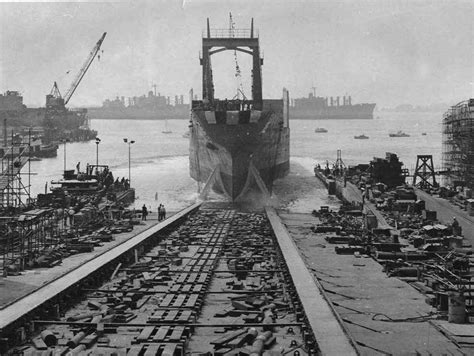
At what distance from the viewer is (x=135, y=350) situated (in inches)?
573

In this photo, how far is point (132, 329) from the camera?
16.1m

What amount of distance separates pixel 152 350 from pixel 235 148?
36988 mm

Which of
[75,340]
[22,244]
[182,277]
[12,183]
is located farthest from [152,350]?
[12,183]

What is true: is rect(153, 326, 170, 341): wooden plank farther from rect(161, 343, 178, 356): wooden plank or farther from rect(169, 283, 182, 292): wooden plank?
rect(169, 283, 182, 292): wooden plank

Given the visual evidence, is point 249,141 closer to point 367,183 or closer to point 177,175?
point 367,183

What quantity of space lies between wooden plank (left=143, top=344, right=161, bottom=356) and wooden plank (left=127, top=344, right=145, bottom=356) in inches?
7.0

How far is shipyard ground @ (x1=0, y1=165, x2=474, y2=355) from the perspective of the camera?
16.0 m

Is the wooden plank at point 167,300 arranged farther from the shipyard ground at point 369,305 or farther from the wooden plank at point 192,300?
the shipyard ground at point 369,305

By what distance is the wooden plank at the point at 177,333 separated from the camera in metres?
15.2

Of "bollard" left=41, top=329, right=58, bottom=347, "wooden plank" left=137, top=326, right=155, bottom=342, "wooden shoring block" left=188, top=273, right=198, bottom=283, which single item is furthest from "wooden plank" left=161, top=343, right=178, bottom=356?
"wooden shoring block" left=188, top=273, right=198, bottom=283

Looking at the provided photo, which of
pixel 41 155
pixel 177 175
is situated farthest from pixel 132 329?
pixel 41 155

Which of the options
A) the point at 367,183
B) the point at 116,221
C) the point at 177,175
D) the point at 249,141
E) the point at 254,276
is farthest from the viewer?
the point at 177,175

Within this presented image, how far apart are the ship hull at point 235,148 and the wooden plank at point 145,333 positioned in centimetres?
3425

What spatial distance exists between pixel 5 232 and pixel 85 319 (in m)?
15.0
